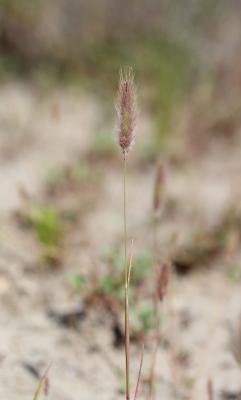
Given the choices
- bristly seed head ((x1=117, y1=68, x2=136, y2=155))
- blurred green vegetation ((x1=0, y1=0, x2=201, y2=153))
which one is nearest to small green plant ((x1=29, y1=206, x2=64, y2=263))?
bristly seed head ((x1=117, y1=68, x2=136, y2=155))

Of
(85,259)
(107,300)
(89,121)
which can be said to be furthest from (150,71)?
(107,300)

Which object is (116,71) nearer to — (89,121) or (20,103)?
(89,121)

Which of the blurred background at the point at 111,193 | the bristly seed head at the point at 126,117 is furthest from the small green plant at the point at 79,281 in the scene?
the bristly seed head at the point at 126,117

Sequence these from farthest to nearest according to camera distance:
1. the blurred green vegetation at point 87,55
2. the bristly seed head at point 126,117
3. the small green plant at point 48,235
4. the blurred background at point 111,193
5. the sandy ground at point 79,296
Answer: the blurred green vegetation at point 87,55 < the small green plant at point 48,235 < the blurred background at point 111,193 < the sandy ground at point 79,296 < the bristly seed head at point 126,117

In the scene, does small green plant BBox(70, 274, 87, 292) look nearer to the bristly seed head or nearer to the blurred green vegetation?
the bristly seed head

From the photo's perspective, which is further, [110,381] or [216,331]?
[216,331]

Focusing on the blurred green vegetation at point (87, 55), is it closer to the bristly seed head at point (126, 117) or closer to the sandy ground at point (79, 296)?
the sandy ground at point (79, 296)

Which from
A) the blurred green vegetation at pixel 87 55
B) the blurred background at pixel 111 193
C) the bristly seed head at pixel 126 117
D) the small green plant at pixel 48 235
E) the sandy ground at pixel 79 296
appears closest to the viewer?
the bristly seed head at pixel 126 117
